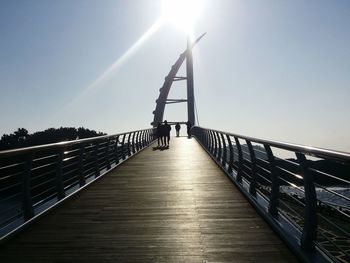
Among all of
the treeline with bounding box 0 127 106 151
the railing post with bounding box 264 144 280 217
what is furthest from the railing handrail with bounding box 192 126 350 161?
the treeline with bounding box 0 127 106 151

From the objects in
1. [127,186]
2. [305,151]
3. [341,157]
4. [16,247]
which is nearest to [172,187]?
[127,186]

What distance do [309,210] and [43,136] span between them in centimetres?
12884

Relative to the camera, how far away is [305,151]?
12.3ft

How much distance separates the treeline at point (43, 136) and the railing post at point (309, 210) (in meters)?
116

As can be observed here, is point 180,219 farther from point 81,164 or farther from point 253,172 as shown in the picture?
point 81,164

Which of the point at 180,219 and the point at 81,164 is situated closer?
the point at 180,219


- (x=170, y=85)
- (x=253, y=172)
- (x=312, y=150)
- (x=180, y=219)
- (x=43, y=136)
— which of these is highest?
(x=170, y=85)

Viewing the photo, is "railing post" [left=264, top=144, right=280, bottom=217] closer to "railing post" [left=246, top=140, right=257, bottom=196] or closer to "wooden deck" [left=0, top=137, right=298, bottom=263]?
"wooden deck" [left=0, top=137, right=298, bottom=263]

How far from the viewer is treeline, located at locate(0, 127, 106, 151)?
11762cm

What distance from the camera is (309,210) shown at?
3.96 m

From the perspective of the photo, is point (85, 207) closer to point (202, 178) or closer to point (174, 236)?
point (174, 236)

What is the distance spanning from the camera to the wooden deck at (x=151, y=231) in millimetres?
4102

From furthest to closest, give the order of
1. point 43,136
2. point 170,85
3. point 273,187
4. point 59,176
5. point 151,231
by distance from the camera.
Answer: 1. point 43,136
2. point 170,85
3. point 59,176
4. point 273,187
5. point 151,231

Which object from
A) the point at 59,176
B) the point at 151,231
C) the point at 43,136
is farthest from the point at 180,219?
the point at 43,136
